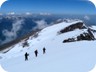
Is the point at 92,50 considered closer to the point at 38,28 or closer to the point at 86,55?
the point at 86,55

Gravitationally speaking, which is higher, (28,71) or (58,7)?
(58,7)

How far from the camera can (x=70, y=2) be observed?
7074 mm

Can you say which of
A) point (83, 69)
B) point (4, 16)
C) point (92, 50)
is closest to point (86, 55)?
point (92, 50)

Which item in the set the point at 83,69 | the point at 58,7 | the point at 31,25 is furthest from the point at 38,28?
the point at 83,69

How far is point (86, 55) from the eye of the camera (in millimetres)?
8133

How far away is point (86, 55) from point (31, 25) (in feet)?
5.74

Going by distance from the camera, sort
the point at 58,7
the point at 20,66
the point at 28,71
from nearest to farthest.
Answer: the point at 58,7 < the point at 28,71 < the point at 20,66

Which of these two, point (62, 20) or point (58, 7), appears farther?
point (62, 20)

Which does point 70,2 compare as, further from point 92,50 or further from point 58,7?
point 92,50

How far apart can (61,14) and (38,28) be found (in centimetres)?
56

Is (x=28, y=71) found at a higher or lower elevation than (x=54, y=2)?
lower

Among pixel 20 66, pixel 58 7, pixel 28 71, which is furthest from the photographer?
pixel 20 66

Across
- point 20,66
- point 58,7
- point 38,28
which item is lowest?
point 20,66

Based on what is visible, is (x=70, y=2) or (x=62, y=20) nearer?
(x=70, y=2)
